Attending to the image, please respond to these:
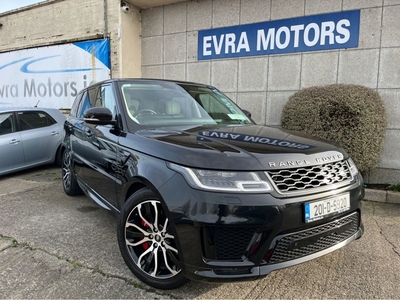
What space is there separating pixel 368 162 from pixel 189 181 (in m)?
3.86

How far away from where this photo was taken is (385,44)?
5.32 m

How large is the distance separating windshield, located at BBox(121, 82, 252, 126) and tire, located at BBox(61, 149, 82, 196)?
1.94m

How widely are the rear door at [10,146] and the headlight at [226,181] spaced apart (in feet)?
17.7

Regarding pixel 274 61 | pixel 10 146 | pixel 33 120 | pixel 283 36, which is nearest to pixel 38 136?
pixel 33 120

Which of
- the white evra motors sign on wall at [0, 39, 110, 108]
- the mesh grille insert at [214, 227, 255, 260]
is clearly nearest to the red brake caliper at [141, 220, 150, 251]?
the mesh grille insert at [214, 227, 255, 260]

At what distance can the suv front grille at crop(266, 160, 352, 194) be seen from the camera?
198cm

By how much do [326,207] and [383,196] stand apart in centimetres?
333

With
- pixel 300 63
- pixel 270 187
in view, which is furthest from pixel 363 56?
pixel 270 187

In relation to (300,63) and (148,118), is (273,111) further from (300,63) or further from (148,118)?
(148,118)

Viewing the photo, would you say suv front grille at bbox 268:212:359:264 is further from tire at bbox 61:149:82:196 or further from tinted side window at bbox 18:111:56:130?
tinted side window at bbox 18:111:56:130

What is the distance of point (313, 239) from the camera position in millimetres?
2049

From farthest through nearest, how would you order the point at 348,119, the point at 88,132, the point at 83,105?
the point at 348,119 → the point at 83,105 → the point at 88,132

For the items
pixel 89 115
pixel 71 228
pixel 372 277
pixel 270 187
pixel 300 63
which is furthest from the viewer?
pixel 300 63

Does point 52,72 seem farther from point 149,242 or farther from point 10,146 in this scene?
point 149,242
